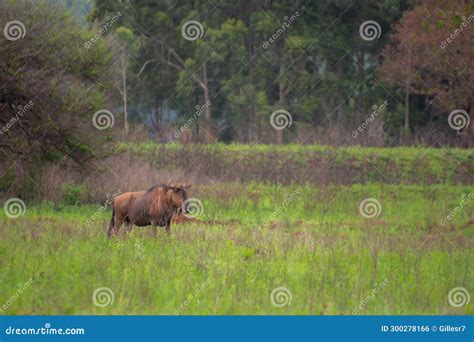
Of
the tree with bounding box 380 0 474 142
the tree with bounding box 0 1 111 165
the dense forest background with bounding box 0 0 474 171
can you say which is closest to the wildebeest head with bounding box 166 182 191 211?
the tree with bounding box 0 1 111 165

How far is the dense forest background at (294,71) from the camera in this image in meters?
43.3

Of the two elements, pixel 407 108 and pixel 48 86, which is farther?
pixel 407 108

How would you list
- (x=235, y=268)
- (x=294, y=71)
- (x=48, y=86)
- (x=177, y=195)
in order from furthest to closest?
(x=294, y=71) → (x=48, y=86) → (x=177, y=195) → (x=235, y=268)

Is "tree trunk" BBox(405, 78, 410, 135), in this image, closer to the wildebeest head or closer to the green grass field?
the green grass field

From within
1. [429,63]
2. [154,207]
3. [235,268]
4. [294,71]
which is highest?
[294,71]

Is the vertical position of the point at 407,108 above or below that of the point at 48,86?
above

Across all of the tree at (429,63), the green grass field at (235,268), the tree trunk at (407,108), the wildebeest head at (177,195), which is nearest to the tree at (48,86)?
the green grass field at (235,268)

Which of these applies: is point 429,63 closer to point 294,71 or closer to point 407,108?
point 407,108

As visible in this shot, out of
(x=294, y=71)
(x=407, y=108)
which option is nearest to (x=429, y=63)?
(x=407, y=108)

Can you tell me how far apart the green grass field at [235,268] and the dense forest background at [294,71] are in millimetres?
21961

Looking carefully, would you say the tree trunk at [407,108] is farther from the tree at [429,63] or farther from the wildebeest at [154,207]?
the wildebeest at [154,207]

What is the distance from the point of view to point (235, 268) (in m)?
12.9

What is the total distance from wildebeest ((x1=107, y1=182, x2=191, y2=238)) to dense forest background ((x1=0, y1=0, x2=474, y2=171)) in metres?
22.1

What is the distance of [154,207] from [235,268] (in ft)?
12.1
